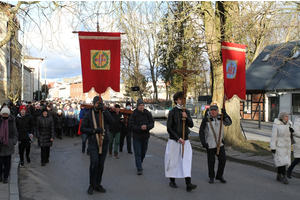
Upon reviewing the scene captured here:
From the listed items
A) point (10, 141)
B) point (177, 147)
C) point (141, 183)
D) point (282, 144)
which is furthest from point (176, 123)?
point (10, 141)

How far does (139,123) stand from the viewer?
7.98 meters

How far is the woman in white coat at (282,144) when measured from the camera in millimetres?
6832

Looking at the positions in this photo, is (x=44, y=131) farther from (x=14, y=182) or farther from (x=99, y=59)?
(x=99, y=59)

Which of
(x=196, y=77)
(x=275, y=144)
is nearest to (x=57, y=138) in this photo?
(x=275, y=144)

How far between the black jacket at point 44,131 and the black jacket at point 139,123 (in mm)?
2706

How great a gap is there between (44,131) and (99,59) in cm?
346

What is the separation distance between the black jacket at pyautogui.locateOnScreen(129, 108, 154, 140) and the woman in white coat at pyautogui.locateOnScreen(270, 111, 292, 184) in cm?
293

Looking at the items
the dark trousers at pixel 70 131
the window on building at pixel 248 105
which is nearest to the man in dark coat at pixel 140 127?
the dark trousers at pixel 70 131

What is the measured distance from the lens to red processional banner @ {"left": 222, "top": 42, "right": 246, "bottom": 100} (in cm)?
855

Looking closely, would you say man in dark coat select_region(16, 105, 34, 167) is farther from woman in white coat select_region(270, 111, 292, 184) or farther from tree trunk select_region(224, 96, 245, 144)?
tree trunk select_region(224, 96, 245, 144)

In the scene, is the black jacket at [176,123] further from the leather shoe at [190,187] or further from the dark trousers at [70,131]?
the dark trousers at [70,131]

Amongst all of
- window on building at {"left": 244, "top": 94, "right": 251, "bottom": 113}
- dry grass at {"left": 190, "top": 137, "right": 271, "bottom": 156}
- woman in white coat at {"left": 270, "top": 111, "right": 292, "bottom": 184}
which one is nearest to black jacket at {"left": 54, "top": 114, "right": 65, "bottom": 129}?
dry grass at {"left": 190, "top": 137, "right": 271, "bottom": 156}

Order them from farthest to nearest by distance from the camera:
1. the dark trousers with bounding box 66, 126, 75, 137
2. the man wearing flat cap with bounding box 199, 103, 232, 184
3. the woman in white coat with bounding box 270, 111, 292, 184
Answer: the dark trousers with bounding box 66, 126, 75, 137
the woman in white coat with bounding box 270, 111, 292, 184
the man wearing flat cap with bounding box 199, 103, 232, 184

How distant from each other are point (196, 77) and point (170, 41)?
25873 millimetres
